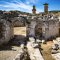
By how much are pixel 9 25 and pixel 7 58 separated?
357 inches

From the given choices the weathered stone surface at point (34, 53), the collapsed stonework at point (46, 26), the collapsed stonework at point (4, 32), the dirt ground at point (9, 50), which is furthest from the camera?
the collapsed stonework at point (46, 26)

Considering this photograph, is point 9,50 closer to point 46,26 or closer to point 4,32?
point 4,32

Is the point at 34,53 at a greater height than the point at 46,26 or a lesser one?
lesser

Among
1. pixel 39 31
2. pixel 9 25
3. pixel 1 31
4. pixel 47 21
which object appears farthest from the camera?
pixel 39 31

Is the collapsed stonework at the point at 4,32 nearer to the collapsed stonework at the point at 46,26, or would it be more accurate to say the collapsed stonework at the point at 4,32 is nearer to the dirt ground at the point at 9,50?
the dirt ground at the point at 9,50

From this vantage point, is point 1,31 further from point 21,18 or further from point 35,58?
point 35,58

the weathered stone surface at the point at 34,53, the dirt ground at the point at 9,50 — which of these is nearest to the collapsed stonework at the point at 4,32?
the dirt ground at the point at 9,50

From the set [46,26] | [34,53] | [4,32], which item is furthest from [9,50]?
[46,26]

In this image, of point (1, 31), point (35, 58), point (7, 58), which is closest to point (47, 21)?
point (1, 31)

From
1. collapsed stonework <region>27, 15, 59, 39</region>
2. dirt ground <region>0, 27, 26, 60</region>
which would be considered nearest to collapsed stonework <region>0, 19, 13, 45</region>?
dirt ground <region>0, 27, 26, 60</region>

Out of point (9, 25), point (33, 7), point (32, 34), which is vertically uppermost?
point (33, 7)

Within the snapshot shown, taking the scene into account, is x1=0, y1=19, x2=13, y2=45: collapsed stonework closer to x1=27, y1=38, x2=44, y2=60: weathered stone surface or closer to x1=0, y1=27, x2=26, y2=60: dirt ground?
x1=0, y1=27, x2=26, y2=60: dirt ground

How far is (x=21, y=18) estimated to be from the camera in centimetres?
2289

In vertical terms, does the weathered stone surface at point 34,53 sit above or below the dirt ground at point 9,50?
below
